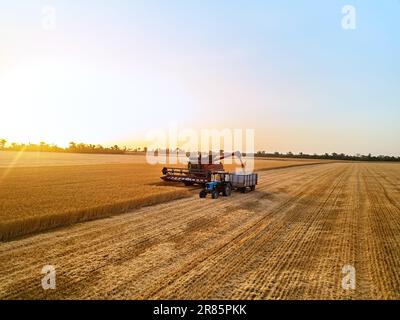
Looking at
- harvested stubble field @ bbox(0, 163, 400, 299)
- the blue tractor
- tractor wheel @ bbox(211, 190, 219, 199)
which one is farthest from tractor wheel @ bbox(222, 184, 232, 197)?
harvested stubble field @ bbox(0, 163, 400, 299)

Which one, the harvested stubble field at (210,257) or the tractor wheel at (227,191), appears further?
the tractor wheel at (227,191)

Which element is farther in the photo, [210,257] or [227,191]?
[227,191]

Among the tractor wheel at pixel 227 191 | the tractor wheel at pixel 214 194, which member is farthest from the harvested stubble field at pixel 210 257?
the tractor wheel at pixel 227 191

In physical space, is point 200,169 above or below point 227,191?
above

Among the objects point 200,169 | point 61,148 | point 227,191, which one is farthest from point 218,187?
point 61,148

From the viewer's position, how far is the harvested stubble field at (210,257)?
6884 mm

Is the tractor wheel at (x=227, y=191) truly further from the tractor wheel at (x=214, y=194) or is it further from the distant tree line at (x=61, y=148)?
the distant tree line at (x=61, y=148)

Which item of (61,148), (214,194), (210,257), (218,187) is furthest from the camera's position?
(61,148)

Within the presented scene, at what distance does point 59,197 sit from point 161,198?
5.04 meters

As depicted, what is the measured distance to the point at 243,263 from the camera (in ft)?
27.9

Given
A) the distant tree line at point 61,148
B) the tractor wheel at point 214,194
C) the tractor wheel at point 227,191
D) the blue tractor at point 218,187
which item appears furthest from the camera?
the distant tree line at point 61,148

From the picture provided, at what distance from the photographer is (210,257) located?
8.96 m

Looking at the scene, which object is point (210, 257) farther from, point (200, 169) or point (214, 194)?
point (200, 169)

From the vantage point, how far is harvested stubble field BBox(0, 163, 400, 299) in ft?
22.6
